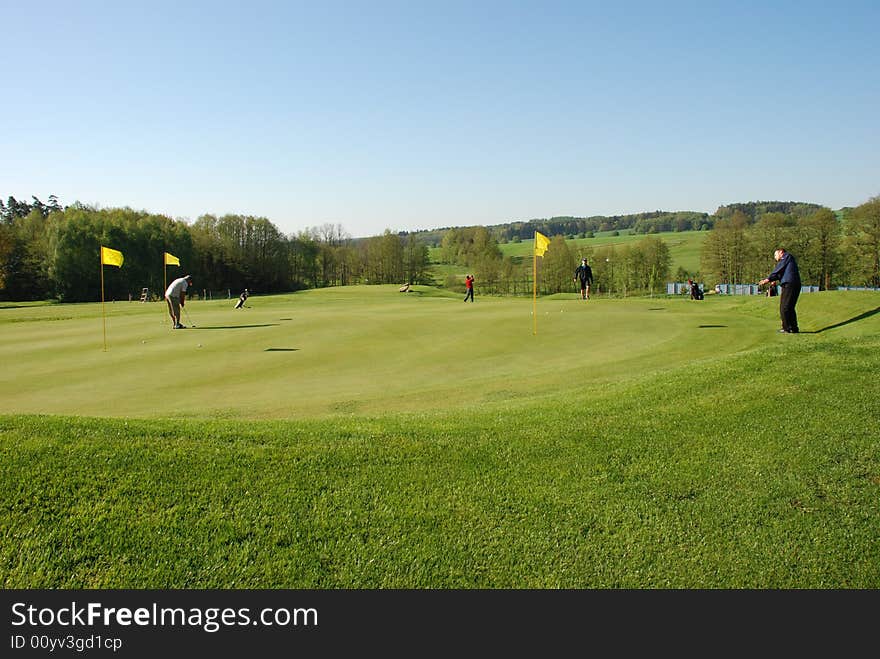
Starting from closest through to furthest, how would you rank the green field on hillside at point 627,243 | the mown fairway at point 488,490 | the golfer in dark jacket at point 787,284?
the mown fairway at point 488,490 → the golfer in dark jacket at point 787,284 → the green field on hillside at point 627,243

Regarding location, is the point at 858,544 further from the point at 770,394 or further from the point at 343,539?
the point at 343,539

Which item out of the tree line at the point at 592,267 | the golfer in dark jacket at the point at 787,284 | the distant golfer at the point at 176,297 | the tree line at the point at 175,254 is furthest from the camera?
the tree line at the point at 592,267

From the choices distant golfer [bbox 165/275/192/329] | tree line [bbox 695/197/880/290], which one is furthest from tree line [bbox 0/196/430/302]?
distant golfer [bbox 165/275/192/329]

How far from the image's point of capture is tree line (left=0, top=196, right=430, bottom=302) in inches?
A: 3236

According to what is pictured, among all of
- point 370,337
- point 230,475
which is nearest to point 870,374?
point 230,475

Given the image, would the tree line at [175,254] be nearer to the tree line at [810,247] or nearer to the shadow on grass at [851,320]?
the tree line at [810,247]

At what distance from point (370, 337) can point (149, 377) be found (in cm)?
744

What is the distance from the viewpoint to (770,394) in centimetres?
819

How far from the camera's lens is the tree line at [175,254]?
8219 centimetres

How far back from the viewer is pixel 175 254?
303 ft

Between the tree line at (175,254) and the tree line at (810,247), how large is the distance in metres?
56.7

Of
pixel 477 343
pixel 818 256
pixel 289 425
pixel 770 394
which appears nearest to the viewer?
pixel 289 425

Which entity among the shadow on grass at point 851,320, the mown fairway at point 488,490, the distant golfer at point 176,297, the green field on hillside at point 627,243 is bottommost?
the mown fairway at point 488,490

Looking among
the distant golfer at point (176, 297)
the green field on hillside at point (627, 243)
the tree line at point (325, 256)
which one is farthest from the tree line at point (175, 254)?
the distant golfer at point (176, 297)
